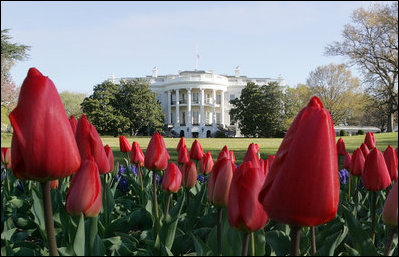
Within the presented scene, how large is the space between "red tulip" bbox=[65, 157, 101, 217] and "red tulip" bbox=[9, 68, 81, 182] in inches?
4.5

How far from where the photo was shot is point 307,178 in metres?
0.59

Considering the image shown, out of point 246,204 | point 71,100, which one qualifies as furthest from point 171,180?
point 71,100

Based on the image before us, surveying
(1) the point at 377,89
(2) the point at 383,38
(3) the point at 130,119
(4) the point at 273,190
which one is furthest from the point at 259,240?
(3) the point at 130,119

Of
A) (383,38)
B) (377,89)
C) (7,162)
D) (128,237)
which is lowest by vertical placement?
(128,237)

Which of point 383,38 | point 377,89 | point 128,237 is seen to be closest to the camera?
point 128,237

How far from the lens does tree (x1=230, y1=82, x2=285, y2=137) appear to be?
110 ft

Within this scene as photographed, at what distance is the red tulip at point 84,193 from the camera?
0.83 meters

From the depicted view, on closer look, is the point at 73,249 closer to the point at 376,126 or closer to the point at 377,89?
the point at 377,89

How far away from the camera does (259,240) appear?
2.99ft

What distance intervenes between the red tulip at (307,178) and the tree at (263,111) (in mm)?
33309

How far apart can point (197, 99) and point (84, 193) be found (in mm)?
46939

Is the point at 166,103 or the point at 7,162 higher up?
the point at 166,103

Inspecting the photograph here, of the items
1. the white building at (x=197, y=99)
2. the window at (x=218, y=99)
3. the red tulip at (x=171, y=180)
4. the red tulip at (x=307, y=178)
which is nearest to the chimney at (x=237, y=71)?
the white building at (x=197, y=99)

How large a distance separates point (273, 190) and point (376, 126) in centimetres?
5021
